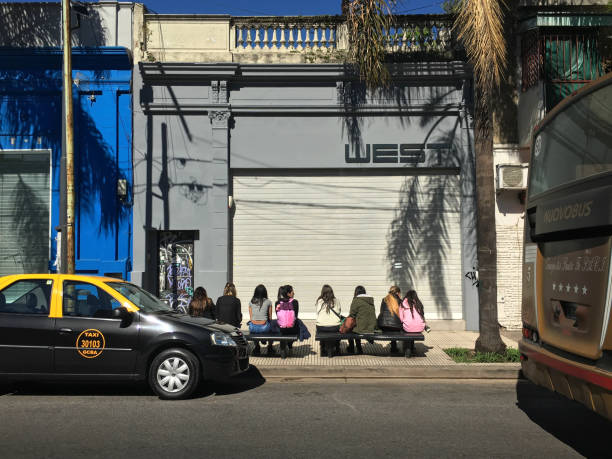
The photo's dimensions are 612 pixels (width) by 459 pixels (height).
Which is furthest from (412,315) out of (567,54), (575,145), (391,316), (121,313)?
(567,54)

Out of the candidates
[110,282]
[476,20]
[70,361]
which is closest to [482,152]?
[476,20]

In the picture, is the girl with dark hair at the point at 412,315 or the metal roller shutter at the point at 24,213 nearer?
the girl with dark hair at the point at 412,315

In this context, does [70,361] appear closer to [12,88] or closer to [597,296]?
[597,296]

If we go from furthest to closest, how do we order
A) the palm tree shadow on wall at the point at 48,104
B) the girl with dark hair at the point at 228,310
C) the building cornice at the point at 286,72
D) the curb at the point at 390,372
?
1. the palm tree shadow on wall at the point at 48,104
2. the building cornice at the point at 286,72
3. the girl with dark hair at the point at 228,310
4. the curb at the point at 390,372

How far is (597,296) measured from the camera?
4648mm

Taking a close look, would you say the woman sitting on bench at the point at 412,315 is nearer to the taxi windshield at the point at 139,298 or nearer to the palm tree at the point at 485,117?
the palm tree at the point at 485,117

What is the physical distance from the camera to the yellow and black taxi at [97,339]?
7234mm

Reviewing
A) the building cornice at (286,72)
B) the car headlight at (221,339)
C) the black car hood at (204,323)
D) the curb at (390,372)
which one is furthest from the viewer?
the building cornice at (286,72)

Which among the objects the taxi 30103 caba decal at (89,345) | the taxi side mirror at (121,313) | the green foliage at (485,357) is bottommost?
the green foliage at (485,357)

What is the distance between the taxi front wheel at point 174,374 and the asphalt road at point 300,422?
21 centimetres

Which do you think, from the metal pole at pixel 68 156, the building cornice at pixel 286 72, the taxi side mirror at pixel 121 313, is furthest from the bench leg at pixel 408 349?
the building cornice at pixel 286 72

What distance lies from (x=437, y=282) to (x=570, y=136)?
342 inches

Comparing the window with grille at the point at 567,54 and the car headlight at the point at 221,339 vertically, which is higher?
the window with grille at the point at 567,54

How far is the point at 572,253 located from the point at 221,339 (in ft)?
14.8
